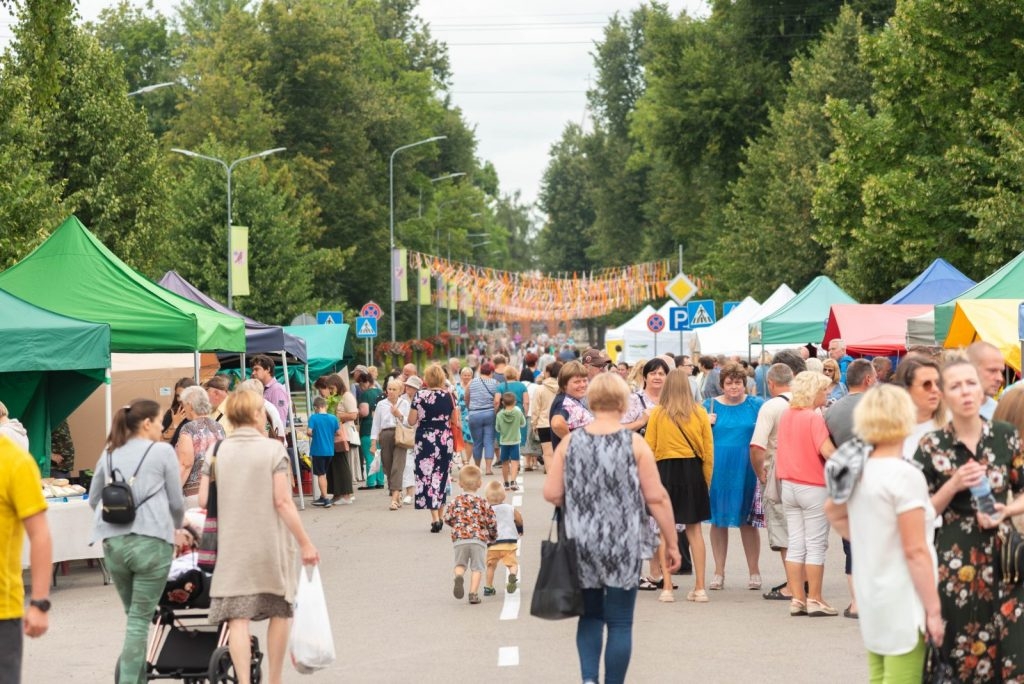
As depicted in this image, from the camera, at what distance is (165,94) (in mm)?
85375

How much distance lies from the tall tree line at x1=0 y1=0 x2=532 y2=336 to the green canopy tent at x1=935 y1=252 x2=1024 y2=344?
35.0 ft

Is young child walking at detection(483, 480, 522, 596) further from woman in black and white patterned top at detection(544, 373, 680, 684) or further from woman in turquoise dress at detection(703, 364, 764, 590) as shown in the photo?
woman in black and white patterned top at detection(544, 373, 680, 684)

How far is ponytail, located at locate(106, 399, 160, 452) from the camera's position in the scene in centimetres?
868

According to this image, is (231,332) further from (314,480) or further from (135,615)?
(135,615)

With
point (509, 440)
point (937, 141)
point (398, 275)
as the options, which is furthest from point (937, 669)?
point (398, 275)

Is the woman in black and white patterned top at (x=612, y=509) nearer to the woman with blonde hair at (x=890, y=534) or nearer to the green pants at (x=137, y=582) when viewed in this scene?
the woman with blonde hair at (x=890, y=534)

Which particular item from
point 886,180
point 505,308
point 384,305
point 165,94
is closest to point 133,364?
point 886,180

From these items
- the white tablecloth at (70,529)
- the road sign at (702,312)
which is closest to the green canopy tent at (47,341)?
the white tablecloth at (70,529)

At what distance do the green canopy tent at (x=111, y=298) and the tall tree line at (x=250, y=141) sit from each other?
2.91 m

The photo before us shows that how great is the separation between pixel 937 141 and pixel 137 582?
29867 mm

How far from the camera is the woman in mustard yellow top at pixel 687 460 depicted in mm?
12445

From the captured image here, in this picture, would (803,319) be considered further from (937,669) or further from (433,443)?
(937,669)

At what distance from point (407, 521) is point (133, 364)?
18.3 feet

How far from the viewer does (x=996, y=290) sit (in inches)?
770
